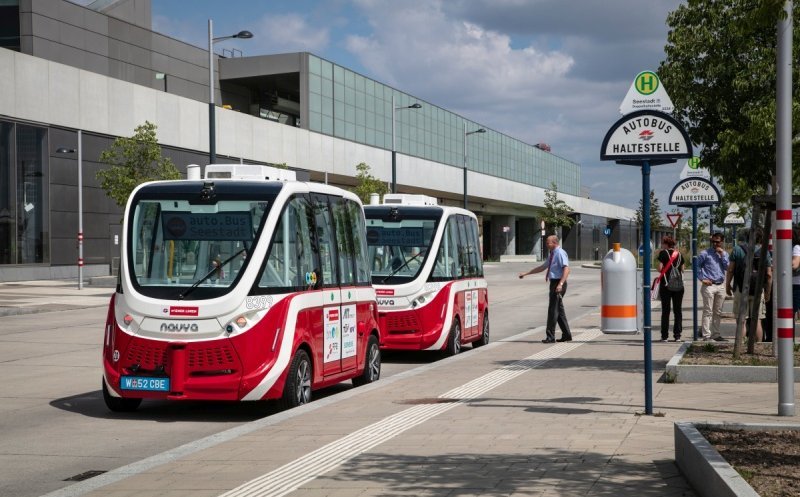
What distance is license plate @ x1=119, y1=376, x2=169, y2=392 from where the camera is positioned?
10.2 metres

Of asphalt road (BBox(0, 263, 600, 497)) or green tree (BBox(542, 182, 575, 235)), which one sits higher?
green tree (BBox(542, 182, 575, 235))

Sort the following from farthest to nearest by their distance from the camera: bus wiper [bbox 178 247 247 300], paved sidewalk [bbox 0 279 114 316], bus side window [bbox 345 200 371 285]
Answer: paved sidewalk [bbox 0 279 114 316]
bus side window [bbox 345 200 371 285]
bus wiper [bbox 178 247 247 300]

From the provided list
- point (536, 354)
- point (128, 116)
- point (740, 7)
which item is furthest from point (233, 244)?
point (128, 116)

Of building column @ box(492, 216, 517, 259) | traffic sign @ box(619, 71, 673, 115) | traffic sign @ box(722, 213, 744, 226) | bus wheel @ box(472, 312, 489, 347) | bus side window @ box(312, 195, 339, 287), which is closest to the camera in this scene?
traffic sign @ box(619, 71, 673, 115)

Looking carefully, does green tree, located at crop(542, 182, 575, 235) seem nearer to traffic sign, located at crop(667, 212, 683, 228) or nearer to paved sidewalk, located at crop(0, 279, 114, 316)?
paved sidewalk, located at crop(0, 279, 114, 316)

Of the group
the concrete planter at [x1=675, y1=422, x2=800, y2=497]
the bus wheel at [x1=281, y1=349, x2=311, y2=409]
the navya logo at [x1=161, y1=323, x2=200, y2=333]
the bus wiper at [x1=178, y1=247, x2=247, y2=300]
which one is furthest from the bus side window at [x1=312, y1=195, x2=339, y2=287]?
the concrete planter at [x1=675, y1=422, x2=800, y2=497]

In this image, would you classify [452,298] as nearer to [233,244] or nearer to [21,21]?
[233,244]

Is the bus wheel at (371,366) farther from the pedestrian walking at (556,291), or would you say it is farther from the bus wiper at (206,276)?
Result: the pedestrian walking at (556,291)

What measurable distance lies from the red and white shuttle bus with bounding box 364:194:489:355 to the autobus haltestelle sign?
23.3 ft

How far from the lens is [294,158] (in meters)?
59.0

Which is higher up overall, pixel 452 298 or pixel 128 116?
pixel 128 116

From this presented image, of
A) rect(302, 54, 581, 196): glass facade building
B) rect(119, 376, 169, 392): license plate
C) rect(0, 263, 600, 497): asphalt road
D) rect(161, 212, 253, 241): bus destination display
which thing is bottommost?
rect(0, 263, 600, 497): asphalt road

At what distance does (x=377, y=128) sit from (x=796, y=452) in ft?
212

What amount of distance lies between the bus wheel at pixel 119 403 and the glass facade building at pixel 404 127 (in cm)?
5035
